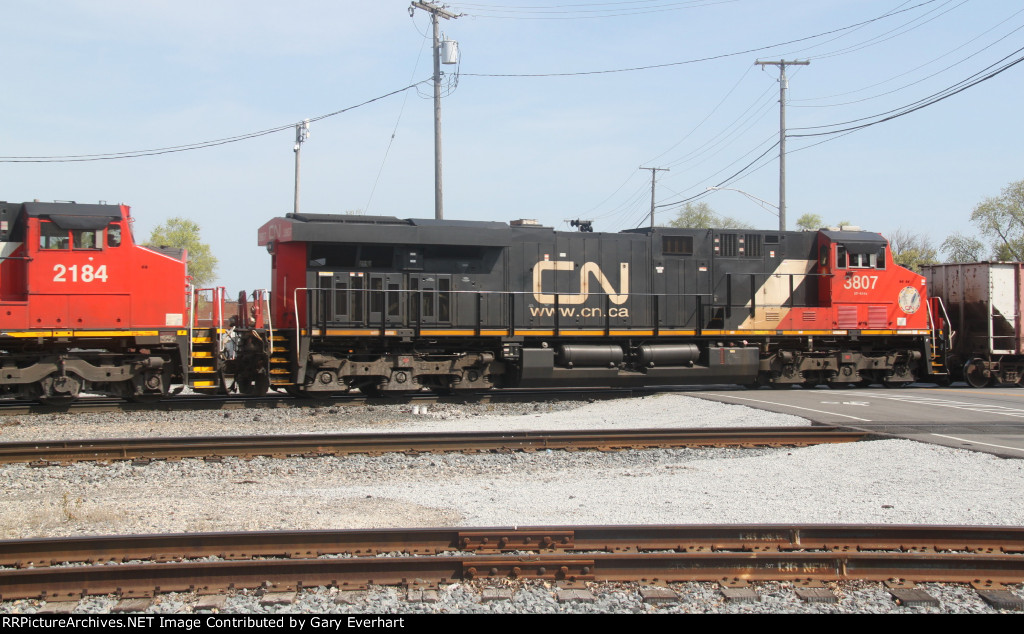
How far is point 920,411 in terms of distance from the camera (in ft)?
42.9


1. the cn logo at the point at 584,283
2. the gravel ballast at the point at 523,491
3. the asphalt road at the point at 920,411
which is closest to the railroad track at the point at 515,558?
the gravel ballast at the point at 523,491

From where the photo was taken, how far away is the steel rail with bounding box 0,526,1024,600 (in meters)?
5.20

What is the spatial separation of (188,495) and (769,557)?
5.77 metres

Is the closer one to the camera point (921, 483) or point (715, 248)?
point (921, 483)

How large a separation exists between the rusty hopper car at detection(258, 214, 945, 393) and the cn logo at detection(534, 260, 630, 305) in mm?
30

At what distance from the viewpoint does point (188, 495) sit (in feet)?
26.2

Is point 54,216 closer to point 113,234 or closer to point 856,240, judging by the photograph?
point 113,234

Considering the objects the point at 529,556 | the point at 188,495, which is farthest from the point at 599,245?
the point at 529,556

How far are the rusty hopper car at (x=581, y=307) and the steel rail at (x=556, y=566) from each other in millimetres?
9676

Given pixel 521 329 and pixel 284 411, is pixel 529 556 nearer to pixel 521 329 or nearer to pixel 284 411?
pixel 284 411

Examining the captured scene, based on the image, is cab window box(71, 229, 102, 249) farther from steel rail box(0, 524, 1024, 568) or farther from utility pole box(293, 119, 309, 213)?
utility pole box(293, 119, 309, 213)

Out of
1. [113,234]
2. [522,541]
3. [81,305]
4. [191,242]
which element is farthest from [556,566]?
[191,242]

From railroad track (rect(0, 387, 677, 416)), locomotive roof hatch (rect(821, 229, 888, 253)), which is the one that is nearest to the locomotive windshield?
locomotive roof hatch (rect(821, 229, 888, 253))

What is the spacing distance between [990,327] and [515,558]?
1829 centimetres
